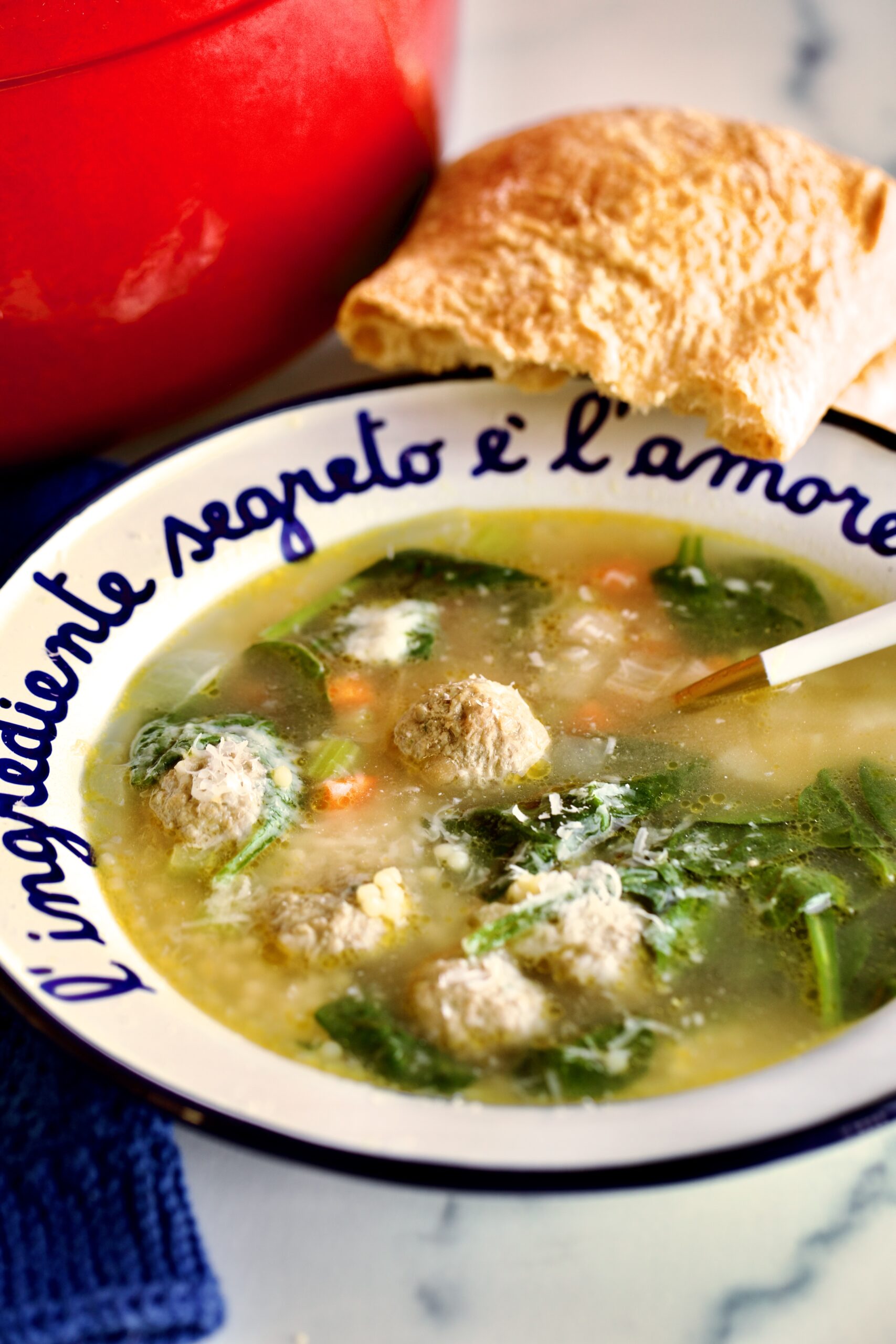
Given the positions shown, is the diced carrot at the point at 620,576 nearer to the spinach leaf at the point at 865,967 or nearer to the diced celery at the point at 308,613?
the diced celery at the point at 308,613

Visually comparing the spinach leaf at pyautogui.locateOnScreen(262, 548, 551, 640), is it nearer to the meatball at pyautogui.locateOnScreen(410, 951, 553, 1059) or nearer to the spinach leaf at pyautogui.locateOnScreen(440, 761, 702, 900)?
the spinach leaf at pyautogui.locateOnScreen(440, 761, 702, 900)

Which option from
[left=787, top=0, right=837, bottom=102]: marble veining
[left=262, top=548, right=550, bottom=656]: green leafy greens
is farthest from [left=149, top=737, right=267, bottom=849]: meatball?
[left=787, top=0, right=837, bottom=102]: marble veining

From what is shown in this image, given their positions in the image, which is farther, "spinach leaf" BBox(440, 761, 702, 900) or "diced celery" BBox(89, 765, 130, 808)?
"diced celery" BBox(89, 765, 130, 808)

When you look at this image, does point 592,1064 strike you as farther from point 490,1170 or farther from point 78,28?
point 78,28

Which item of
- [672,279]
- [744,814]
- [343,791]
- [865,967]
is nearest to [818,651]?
[744,814]

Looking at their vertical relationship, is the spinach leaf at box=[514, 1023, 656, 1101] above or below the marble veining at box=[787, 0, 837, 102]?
below

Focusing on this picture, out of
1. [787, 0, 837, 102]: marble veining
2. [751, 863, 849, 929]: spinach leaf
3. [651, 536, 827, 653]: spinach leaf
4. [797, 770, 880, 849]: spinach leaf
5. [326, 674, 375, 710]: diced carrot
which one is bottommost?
[797, 770, 880, 849]: spinach leaf

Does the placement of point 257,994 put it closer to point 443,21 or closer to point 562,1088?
point 562,1088
